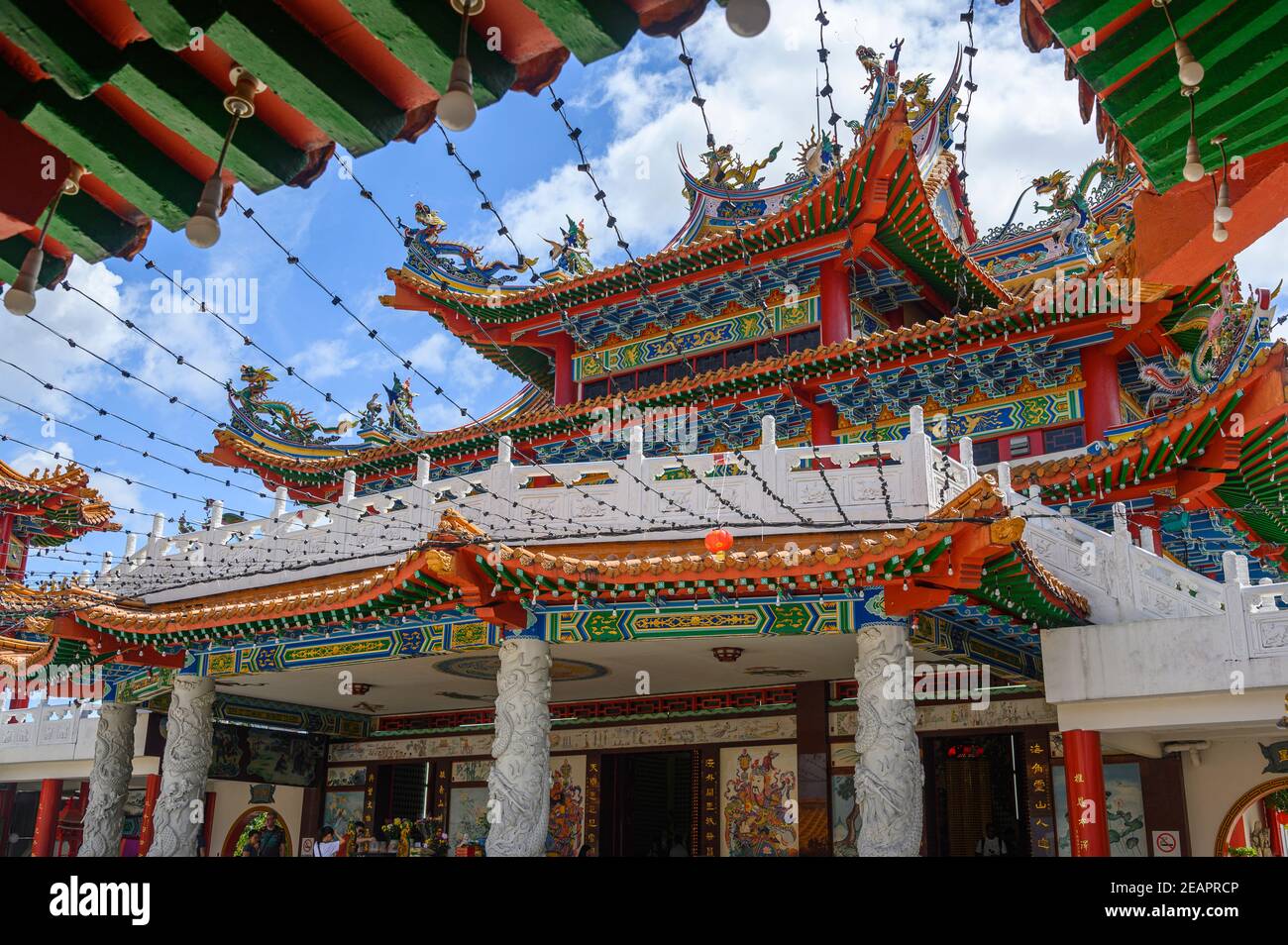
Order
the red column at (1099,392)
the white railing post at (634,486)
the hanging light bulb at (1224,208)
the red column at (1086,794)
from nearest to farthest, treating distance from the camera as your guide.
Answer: the hanging light bulb at (1224,208)
the red column at (1086,794)
the white railing post at (634,486)
the red column at (1099,392)

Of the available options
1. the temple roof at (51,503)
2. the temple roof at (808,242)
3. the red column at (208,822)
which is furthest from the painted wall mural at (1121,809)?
the temple roof at (51,503)

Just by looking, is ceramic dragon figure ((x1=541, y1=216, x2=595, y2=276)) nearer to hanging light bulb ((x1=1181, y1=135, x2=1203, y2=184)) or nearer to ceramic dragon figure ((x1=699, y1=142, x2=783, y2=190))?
ceramic dragon figure ((x1=699, y1=142, x2=783, y2=190))

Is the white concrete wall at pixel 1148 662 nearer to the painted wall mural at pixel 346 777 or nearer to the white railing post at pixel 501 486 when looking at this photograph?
the white railing post at pixel 501 486

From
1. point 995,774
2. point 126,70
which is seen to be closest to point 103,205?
point 126,70

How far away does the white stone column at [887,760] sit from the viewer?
30.5 feet

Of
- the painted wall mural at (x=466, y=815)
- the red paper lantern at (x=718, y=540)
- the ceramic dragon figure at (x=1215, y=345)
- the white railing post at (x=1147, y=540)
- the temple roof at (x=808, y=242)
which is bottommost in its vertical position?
the painted wall mural at (x=466, y=815)

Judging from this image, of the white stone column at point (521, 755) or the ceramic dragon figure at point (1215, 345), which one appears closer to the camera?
the white stone column at point (521, 755)

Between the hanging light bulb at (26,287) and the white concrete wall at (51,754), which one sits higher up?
the hanging light bulb at (26,287)

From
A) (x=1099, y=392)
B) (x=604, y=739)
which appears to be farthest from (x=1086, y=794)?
(x=604, y=739)

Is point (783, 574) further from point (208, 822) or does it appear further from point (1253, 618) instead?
point (208, 822)

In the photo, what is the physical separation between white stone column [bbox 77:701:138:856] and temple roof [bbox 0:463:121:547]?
41.3 feet

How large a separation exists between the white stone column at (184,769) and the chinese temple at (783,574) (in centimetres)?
5

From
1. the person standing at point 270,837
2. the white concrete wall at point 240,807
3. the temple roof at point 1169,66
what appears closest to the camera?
the temple roof at point 1169,66
